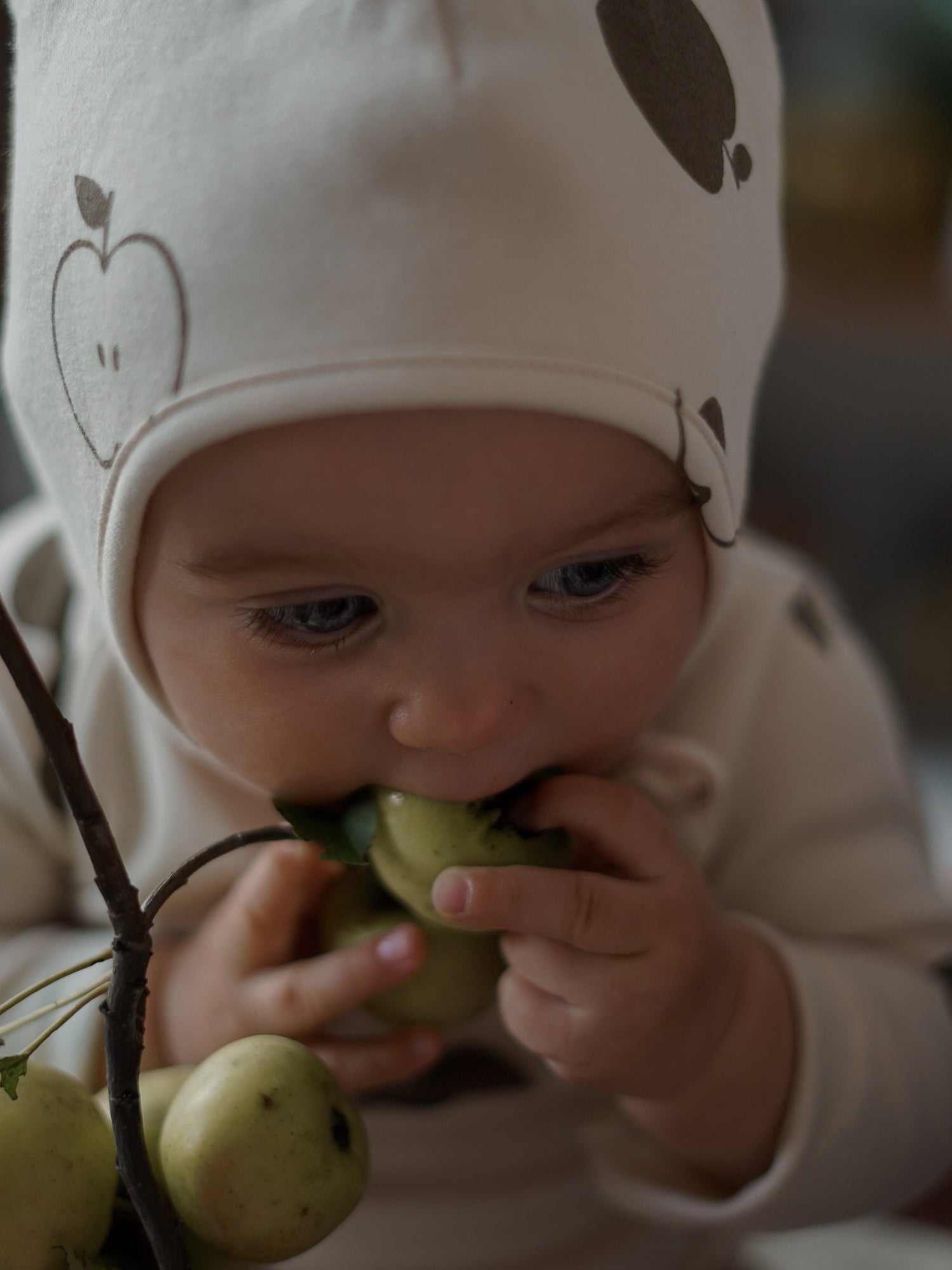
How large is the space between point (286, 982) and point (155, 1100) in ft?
0.44

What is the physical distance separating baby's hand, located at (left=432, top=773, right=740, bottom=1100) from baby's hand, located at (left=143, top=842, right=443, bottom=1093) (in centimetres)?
5

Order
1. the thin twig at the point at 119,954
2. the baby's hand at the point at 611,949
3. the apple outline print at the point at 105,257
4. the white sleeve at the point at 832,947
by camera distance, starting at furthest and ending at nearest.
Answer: the white sleeve at the point at 832,947 → the baby's hand at the point at 611,949 → the apple outline print at the point at 105,257 → the thin twig at the point at 119,954

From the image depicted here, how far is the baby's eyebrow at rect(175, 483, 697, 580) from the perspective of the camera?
412mm

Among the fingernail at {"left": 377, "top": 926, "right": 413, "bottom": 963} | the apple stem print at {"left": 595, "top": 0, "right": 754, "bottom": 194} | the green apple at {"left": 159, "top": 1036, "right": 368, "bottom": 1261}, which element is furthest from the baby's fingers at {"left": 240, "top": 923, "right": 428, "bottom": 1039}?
the apple stem print at {"left": 595, "top": 0, "right": 754, "bottom": 194}

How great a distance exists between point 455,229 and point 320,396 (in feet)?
0.23

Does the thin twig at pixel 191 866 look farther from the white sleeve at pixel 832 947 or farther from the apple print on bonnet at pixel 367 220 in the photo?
the white sleeve at pixel 832 947

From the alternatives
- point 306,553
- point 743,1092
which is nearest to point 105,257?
point 306,553

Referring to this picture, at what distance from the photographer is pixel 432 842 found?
1.58ft

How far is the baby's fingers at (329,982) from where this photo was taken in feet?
1.68

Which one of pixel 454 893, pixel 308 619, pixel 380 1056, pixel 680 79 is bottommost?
pixel 380 1056

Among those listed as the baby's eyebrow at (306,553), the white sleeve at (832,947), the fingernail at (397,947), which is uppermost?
the baby's eyebrow at (306,553)

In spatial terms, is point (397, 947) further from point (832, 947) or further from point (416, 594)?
point (832, 947)

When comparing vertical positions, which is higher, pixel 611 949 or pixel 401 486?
pixel 401 486

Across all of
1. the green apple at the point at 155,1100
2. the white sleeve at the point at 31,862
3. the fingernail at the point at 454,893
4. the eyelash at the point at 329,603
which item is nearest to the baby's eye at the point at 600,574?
the eyelash at the point at 329,603
